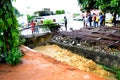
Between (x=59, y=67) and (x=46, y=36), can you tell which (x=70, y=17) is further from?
(x=59, y=67)

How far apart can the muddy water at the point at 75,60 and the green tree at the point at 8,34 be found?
14.1 ft

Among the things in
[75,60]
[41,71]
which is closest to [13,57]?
[41,71]

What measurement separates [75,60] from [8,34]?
221 inches

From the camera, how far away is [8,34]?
12141 mm

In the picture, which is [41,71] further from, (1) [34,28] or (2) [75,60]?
(1) [34,28]

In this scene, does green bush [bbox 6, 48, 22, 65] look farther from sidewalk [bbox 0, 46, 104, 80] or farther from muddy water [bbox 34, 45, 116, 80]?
muddy water [bbox 34, 45, 116, 80]

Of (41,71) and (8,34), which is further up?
(8,34)

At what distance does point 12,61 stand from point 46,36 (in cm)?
1039

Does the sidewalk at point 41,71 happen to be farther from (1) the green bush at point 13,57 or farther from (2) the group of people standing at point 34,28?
(2) the group of people standing at point 34,28

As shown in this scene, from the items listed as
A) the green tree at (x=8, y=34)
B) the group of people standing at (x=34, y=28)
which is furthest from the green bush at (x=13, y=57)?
the group of people standing at (x=34, y=28)

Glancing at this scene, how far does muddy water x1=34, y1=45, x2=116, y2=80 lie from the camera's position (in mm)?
13688

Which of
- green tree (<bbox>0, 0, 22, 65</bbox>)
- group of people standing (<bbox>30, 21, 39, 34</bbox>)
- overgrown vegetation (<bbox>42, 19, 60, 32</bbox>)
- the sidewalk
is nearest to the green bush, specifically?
green tree (<bbox>0, 0, 22, 65</bbox>)

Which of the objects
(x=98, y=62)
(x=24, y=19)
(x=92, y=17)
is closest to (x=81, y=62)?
(x=98, y=62)

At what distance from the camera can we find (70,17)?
41.0 meters
